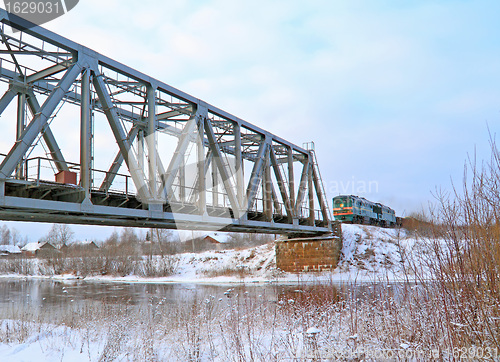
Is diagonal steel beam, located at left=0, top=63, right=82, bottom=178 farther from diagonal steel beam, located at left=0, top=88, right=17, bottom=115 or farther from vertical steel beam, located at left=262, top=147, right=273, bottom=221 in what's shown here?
vertical steel beam, located at left=262, top=147, right=273, bottom=221

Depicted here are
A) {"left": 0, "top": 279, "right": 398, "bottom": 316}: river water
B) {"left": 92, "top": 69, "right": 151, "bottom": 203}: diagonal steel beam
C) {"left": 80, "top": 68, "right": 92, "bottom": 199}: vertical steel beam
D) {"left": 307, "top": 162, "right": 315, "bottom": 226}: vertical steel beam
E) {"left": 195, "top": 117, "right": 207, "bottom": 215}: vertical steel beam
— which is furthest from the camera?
{"left": 307, "top": 162, "right": 315, "bottom": 226}: vertical steel beam

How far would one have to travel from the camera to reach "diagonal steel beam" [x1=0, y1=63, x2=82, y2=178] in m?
10.8

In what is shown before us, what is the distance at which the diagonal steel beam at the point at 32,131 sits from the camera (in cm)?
1077

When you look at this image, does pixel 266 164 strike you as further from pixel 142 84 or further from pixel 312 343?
pixel 312 343

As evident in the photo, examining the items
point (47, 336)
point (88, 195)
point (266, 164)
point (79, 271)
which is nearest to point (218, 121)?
point (266, 164)

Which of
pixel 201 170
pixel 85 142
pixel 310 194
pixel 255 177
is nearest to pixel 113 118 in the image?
pixel 85 142

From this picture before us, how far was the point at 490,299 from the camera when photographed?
579 centimetres

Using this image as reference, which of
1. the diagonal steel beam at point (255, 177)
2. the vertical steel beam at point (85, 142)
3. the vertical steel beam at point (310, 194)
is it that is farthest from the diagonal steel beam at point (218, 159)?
the vertical steel beam at point (310, 194)

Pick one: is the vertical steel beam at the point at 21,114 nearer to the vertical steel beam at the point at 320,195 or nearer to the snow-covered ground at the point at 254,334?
the snow-covered ground at the point at 254,334

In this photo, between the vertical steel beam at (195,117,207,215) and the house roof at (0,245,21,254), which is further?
the house roof at (0,245,21,254)

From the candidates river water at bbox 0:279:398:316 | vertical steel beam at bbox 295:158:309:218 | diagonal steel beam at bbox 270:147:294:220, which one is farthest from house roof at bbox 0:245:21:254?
diagonal steel beam at bbox 270:147:294:220

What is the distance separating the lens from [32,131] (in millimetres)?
11242

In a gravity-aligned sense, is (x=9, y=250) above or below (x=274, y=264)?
above

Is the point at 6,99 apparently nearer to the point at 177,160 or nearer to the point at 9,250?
the point at 177,160
